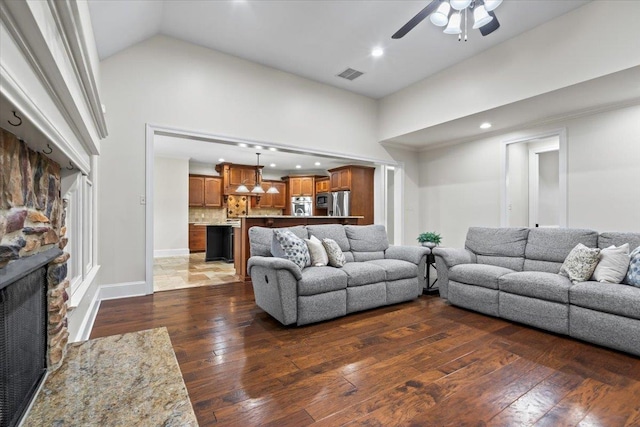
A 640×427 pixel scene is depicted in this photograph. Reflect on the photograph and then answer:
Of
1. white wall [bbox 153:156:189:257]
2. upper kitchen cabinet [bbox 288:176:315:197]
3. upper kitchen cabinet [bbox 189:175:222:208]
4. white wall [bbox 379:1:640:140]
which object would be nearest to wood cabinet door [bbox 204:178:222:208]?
upper kitchen cabinet [bbox 189:175:222:208]

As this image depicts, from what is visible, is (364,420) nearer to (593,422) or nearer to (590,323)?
(593,422)

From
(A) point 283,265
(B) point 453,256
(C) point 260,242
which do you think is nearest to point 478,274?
(B) point 453,256

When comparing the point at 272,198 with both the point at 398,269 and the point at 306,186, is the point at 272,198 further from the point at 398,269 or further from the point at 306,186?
the point at 398,269

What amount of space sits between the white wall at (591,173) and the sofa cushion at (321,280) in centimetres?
364

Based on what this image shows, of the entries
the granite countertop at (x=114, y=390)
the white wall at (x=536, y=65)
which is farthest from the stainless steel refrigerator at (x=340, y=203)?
the granite countertop at (x=114, y=390)

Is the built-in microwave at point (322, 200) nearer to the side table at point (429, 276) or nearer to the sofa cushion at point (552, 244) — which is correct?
the side table at point (429, 276)

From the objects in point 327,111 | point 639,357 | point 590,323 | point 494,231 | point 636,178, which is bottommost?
point 639,357

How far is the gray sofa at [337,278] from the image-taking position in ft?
9.10

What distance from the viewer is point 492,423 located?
1522 mm

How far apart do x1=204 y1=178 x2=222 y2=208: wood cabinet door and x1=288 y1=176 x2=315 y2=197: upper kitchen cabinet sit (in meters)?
2.30

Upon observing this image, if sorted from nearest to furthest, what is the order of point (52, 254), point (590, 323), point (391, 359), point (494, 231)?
point (52, 254), point (391, 359), point (590, 323), point (494, 231)

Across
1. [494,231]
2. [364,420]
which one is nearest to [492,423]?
[364,420]

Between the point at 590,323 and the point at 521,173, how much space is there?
147 inches

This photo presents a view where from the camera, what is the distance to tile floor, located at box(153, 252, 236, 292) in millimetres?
4574
